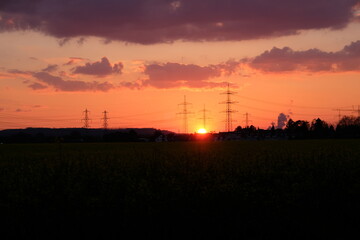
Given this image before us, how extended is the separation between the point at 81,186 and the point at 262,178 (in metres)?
10.2

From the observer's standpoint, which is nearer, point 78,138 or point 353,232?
point 353,232

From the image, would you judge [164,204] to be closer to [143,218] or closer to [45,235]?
[143,218]

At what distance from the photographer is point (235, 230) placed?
58.9 feet

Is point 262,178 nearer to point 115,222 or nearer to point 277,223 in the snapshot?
point 277,223

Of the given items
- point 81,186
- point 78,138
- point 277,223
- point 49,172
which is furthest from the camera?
point 78,138

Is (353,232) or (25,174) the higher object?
(25,174)

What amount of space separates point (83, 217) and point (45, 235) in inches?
63.7

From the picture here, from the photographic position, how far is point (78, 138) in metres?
164

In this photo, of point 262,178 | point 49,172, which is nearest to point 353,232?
point 262,178

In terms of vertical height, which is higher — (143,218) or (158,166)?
(158,166)

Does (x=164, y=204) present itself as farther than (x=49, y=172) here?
No

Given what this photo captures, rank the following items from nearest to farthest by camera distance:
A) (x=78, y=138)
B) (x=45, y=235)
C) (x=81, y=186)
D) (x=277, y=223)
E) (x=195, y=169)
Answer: (x=45, y=235) → (x=277, y=223) → (x=81, y=186) → (x=195, y=169) → (x=78, y=138)

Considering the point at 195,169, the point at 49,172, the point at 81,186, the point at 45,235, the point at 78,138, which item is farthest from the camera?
the point at 78,138

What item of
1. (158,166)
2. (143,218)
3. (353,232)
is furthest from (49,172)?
(353,232)
